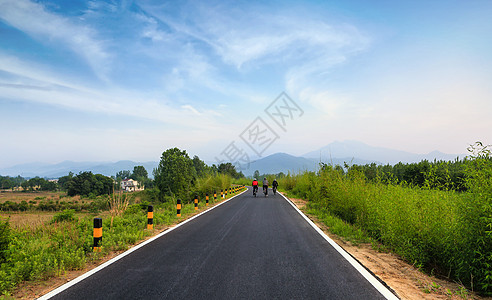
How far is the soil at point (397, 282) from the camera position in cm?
427

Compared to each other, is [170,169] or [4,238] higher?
[170,169]

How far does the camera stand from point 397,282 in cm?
472

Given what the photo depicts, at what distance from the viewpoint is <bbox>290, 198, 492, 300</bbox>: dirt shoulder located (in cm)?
428

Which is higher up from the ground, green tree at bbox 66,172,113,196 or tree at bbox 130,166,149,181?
tree at bbox 130,166,149,181

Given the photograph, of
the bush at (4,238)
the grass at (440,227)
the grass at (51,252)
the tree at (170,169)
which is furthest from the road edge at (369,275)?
the tree at (170,169)

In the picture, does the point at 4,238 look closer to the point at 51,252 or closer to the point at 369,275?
the point at 51,252

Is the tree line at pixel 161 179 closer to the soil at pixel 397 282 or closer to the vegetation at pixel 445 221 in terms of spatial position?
the soil at pixel 397 282

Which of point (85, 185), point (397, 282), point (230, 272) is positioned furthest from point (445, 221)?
point (85, 185)

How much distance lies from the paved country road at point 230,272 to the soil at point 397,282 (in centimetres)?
Answer: 38

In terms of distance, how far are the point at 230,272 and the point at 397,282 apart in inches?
111

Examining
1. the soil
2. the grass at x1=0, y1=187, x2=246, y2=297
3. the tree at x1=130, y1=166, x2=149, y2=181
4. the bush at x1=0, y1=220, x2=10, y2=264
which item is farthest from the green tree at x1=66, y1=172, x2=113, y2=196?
the soil

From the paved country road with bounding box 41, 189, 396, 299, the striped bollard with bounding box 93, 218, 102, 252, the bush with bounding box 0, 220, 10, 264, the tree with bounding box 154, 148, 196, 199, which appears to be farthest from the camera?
the tree with bounding box 154, 148, 196, 199

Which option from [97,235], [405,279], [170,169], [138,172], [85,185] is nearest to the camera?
[405,279]

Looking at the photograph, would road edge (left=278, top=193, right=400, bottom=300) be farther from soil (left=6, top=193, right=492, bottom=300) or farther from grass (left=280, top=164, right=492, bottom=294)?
grass (left=280, top=164, right=492, bottom=294)
